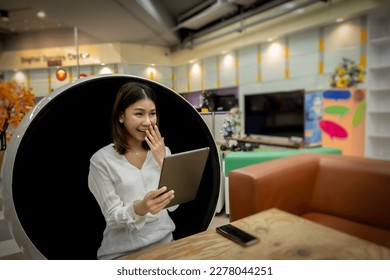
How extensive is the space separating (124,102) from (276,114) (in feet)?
1.93

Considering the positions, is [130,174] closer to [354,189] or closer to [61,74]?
[61,74]

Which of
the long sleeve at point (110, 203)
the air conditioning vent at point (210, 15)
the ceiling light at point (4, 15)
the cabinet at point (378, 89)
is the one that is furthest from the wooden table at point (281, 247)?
the ceiling light at point (4, 15)

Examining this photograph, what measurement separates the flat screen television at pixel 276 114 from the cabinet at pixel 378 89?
0.31 meters

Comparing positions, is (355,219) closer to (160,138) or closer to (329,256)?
(329,256)

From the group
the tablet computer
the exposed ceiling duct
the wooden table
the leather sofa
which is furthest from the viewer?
the leather sofa

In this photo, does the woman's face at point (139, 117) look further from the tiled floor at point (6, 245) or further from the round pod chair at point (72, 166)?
the tiled floor at point (6, 245)

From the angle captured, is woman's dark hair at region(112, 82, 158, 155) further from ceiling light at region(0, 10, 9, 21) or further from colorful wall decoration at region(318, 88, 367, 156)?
colorful wall decoration at region(318, 88, 367, 156)

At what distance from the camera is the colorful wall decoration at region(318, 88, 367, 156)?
1.02 meters

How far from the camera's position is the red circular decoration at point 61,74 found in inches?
34.3

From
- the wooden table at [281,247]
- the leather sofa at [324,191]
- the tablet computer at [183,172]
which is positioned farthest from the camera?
the leather sofa at [324,191]

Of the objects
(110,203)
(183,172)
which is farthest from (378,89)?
(110,203)

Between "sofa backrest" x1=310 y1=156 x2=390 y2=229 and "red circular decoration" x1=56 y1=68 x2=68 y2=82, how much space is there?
113 centimetres

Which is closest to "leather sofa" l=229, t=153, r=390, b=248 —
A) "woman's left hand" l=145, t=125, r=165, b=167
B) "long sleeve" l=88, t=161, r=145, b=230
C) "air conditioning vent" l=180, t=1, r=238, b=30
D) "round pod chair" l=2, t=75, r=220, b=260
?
"round pod chair" l=2, t=75, r=220, b=260

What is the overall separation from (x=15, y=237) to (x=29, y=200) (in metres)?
0.12
